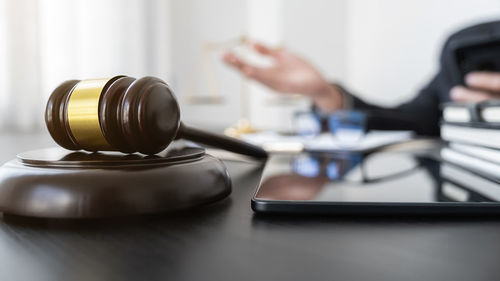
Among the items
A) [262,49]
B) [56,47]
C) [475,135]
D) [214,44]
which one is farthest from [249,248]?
[214,44]

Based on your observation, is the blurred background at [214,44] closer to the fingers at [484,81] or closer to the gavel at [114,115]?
the fingers at [484,81]

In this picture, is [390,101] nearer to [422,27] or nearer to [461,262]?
[422,27]

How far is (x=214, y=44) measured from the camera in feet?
10.2

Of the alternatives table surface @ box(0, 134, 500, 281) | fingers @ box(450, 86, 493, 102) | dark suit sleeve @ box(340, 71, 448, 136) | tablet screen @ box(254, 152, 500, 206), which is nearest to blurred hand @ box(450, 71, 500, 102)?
fingers @ box(450, 86, 493, 102)

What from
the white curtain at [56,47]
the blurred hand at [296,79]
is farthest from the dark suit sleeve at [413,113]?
the white curtain at [56,47]

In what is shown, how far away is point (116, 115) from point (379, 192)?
0.57ft

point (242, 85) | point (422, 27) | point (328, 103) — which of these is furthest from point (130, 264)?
point (242, 85)

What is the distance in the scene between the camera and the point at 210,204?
0.88ft

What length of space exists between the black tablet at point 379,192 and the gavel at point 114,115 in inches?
2.9

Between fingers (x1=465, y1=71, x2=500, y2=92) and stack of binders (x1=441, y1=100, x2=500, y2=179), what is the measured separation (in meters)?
0.64

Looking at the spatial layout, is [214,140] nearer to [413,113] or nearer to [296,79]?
[296,79]

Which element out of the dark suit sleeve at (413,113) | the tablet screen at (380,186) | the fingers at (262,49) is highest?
the fingers at (262,49)

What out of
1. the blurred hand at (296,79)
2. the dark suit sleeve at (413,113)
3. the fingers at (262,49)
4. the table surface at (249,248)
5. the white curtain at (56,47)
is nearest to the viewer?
the table surface at (249,248)

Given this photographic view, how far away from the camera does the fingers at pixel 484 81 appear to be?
0.99m
